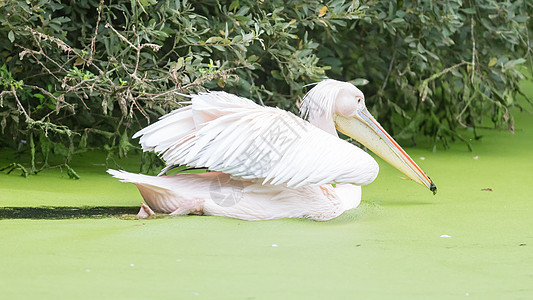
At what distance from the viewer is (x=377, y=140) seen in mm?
4320

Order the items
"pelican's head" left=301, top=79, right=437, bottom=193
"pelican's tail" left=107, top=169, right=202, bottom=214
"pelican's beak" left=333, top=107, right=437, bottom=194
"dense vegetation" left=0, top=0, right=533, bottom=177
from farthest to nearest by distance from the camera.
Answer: "dense vegetation" left=0, top=0, right=533, bottom=177 < "pelican's beak" left=333, top=107, right=437, bottom=194 < "pelican's head" left=301, top=79, right=437, bottom=193 < "pelican's tail" left=107, top=169, right=202, bottom=214

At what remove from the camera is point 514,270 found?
2.89m

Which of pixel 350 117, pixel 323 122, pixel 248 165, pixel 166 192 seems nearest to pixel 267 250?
pixel 248 165

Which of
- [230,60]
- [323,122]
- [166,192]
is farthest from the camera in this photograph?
[230,60]

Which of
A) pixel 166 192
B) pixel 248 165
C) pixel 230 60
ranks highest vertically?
pixel 230 60

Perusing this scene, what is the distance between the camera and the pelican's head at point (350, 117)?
410cm

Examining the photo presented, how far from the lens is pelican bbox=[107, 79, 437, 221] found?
3617mm

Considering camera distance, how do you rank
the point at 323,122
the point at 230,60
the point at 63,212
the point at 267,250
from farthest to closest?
the point at 230,60
the point at 323,122
the point at 63,212
the point at 267,250

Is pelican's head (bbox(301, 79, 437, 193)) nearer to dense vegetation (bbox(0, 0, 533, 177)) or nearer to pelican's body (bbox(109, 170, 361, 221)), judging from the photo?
pelican's body (bbox(109, 170, 361, 221))

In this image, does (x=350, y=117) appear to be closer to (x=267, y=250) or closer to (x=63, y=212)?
(x=267, y=250)

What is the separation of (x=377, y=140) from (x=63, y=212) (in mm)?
1607

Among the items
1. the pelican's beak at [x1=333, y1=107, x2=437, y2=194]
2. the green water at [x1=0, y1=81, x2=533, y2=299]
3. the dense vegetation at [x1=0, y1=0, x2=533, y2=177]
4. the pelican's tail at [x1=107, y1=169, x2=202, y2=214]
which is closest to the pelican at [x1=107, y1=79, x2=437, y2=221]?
the pelican's tail at [x1=107, y1=169, x2=202, y2=214]

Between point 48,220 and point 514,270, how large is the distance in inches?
76.9

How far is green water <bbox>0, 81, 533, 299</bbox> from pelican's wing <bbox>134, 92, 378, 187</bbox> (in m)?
0.22
